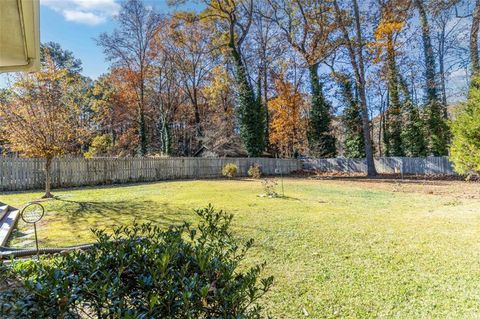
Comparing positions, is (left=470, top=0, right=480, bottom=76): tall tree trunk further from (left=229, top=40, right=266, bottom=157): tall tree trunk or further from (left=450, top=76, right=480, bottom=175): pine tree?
(left=229, top=40, right=266, bottom=157): tall tree trunk

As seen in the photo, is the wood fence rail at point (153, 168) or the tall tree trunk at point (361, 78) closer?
the wood fence rail at point (153, 168)

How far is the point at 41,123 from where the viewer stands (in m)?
8.32

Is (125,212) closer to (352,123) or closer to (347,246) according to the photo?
(347,246)

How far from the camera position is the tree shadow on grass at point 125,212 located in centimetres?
565

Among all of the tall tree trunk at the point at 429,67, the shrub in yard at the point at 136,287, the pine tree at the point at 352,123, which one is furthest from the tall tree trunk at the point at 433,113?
the shrub in yard at the point at 136,287

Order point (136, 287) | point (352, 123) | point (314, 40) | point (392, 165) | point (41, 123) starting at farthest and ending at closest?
point (352, 123) < point (314, 40) < point (392, 165) < point (41, 123) < point (136, 287)

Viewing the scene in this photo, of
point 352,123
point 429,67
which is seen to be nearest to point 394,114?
point 352,123

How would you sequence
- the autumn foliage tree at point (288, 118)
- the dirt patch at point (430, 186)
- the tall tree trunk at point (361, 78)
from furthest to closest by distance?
1. the autumn foliage tree at point (288, 118)
2. the tall tree trunk at point (361, 78)
3. the dirt patch at point (430, 186)

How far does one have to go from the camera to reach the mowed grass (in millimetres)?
2598

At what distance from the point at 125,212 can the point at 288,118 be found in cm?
1964

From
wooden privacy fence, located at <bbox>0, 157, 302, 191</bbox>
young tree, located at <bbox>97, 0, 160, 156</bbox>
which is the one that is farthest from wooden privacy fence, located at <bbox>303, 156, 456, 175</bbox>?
young tree, located at <bbox>97, 0, 160, 156</bbox>

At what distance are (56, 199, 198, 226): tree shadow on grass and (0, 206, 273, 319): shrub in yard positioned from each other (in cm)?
384

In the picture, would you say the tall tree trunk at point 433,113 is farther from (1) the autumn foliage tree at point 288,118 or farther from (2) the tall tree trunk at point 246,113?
(2) the tall tree trunk at point 246,113

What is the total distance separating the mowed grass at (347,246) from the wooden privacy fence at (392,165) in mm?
12763
